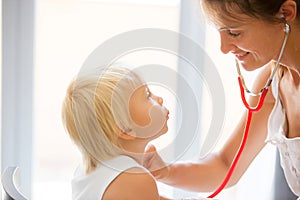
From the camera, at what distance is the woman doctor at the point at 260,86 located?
92cm

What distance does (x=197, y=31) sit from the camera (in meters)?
1.58

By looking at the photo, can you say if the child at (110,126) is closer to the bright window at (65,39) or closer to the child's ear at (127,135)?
the child's ear at (127,135)

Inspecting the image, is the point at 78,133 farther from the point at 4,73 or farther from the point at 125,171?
the point at 4,73

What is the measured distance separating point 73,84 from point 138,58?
18 centimetres

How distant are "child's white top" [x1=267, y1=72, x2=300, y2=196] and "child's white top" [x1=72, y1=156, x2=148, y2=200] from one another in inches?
13.9

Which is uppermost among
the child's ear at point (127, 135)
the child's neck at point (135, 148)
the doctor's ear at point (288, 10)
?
the doctor's ear at point (288, 10)

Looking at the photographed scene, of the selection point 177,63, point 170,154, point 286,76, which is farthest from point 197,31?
point 170,154

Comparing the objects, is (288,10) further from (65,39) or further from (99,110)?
(65,39)

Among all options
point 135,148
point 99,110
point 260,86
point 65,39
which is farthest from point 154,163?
point 65,39

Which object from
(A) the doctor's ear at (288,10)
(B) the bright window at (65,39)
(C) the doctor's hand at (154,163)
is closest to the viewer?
(A) the doctor's ear at (288,10)

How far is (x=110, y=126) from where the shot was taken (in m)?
0.94

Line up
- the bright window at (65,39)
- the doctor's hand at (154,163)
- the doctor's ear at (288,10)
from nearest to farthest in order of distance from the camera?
the doctor's ear at (288,10)
the doctor's hand at (154,163)
the bright window at (65,39)

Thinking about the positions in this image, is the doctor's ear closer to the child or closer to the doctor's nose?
the doctor's nose

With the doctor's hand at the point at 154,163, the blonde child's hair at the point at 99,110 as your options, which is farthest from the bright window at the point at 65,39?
the blonde child's hair at the point at 99,110
